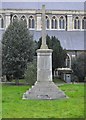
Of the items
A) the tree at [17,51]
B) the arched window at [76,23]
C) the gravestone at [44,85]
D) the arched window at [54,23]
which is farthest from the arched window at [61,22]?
the gravestone at [44,85]

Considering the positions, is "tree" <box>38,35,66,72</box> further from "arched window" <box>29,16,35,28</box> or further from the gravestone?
the gravestone

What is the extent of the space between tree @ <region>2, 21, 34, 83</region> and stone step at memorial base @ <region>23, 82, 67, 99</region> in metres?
19.8

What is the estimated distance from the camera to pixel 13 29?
42719 millimetres

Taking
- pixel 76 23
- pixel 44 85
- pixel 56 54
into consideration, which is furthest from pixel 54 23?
pixel 44 85

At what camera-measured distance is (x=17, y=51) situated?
40.7 meters

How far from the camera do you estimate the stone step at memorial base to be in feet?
64.8

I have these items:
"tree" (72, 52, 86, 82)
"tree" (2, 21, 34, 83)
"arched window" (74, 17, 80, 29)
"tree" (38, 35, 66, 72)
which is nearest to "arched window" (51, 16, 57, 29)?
"arched window" (74, 17, 80, 29)

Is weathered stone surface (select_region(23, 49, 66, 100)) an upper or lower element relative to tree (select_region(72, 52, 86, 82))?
upper

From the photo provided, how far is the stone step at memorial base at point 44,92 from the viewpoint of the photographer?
19.8m

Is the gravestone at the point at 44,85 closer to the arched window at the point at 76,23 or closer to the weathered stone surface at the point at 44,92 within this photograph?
the weathered stone surface at the point at 44,92

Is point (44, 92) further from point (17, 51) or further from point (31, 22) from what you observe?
point (31, 22)

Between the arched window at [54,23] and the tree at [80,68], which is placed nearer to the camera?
the tree at [80,68]

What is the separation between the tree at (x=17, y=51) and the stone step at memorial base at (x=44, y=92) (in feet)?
65.1

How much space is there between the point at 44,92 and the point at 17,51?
2113 cm
